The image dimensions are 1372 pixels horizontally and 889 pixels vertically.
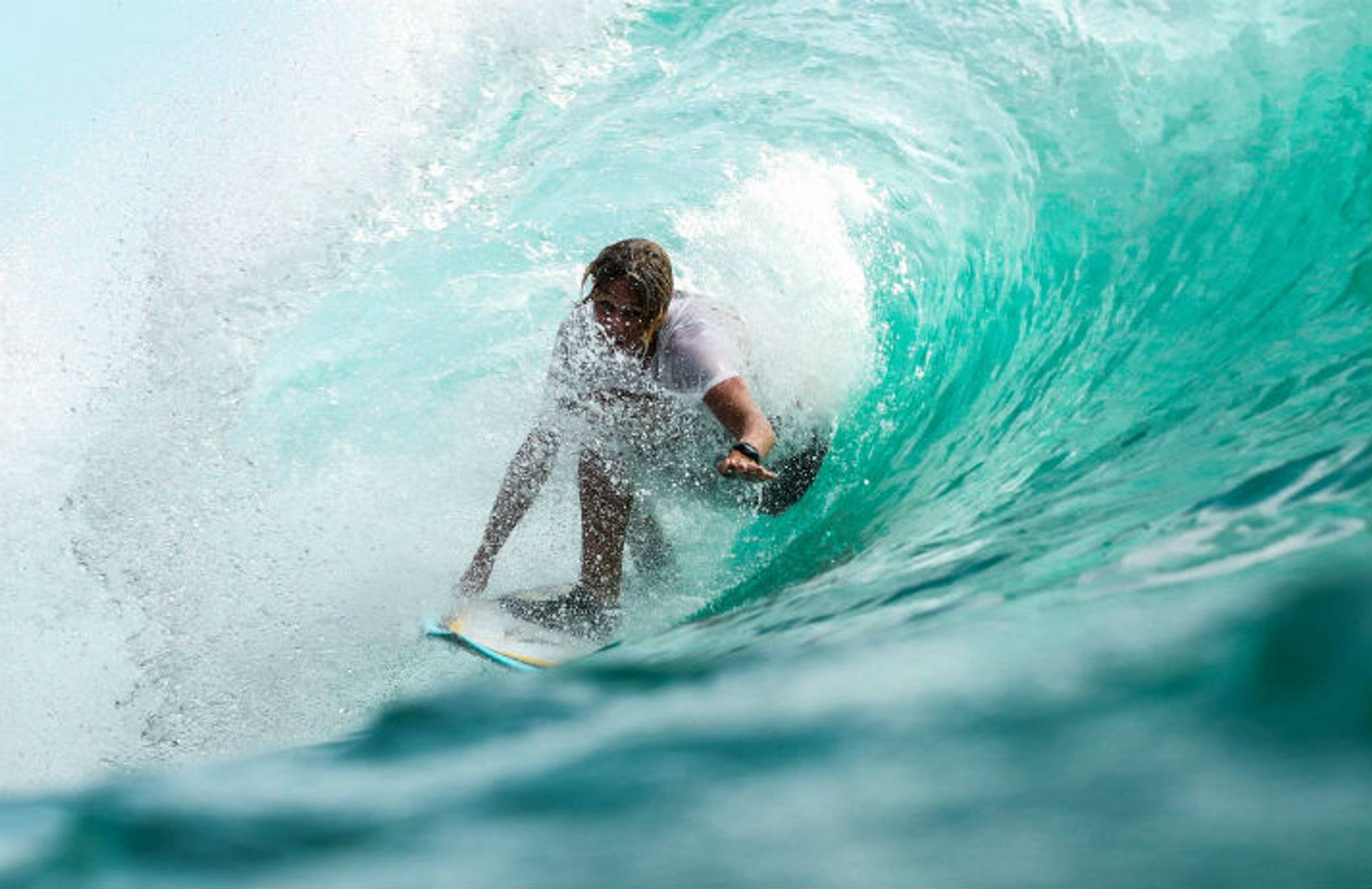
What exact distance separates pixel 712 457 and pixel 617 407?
361 millimetres

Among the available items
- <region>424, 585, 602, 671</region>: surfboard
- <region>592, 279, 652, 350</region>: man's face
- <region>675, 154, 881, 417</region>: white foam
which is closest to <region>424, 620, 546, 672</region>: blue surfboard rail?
<region>424, 585, 602, 671</region>: surfboard

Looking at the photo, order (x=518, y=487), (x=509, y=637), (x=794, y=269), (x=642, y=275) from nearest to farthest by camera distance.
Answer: (x=642, y=275)
(x=509, y=637)
(x=518, y=487)
(x=794, y=269)

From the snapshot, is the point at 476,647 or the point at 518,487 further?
the point at 518,487

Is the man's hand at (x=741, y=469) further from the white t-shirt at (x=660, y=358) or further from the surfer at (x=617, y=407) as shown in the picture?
the white t-shirt at (x=660, y=358)

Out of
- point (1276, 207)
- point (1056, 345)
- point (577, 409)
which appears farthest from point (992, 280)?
point (577, 409)

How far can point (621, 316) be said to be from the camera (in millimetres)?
3488

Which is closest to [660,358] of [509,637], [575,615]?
[575,615]

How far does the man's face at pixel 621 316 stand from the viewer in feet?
11.4

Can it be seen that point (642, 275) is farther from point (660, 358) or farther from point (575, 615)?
point (575, 615)

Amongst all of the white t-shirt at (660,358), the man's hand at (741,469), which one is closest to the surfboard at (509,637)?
the white t-shirt at (660,358)

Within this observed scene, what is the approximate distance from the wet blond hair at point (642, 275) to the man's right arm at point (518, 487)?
1.66 feet

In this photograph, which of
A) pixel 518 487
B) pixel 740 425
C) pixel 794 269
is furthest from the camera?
pixel 794 269

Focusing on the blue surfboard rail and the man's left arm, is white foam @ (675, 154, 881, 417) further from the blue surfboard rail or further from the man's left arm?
the blue surfboard rail

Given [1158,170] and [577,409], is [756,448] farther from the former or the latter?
[1158,170]
